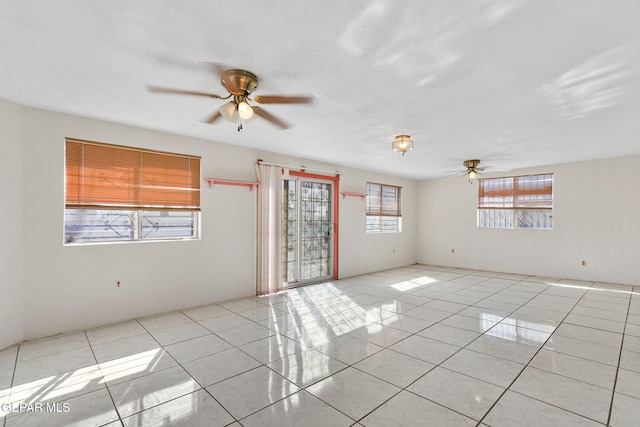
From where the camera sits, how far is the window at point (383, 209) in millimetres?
7477

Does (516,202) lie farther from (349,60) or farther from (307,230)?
(349,60)

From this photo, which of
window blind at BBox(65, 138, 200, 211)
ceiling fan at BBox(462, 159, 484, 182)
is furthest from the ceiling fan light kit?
window blind at BBox(65, 138, 200, 211)

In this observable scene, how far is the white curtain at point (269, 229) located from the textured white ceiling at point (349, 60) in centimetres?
139

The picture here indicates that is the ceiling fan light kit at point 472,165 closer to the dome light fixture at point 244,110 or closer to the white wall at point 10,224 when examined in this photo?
the dome light fixture at point 244,110

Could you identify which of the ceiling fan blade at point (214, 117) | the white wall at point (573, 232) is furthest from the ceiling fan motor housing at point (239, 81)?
the white wall at point (573, 232)

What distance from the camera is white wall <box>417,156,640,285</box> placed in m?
5.80

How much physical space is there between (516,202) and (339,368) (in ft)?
21.4

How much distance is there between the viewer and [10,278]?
10.1ft

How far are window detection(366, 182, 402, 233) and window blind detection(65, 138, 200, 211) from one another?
4303mm

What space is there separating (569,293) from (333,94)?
18.2 ft

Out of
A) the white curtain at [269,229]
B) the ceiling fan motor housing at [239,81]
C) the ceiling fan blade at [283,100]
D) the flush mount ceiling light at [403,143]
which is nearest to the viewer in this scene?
the ceiling fan motor housing at [239,81]

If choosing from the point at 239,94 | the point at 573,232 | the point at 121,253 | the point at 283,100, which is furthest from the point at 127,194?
the point at 573,232

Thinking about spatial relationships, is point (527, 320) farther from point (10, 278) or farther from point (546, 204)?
point (10, 278)

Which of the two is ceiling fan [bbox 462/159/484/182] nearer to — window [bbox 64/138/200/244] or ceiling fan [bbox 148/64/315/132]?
ceiling fan [bbox 148/64/315/132]
